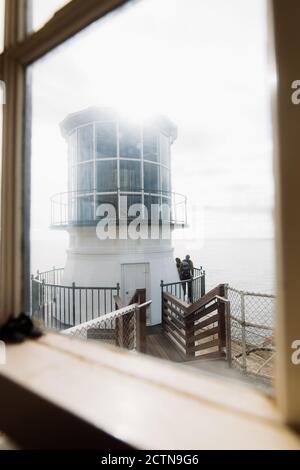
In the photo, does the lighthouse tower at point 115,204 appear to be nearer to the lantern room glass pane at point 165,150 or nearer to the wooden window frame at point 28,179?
the lantern room glass pane at point 165,150

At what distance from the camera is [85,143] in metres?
5.76

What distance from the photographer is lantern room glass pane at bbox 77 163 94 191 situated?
5664 millimetres

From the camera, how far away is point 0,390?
0.62 metres

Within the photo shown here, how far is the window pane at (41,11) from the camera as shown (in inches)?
31.3

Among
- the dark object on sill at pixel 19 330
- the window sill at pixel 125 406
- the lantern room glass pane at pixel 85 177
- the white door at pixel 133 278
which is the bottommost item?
the white door at pixel 133 278

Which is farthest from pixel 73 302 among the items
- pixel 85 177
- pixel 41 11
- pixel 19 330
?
pixel 41 11

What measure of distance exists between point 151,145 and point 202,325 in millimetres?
4166

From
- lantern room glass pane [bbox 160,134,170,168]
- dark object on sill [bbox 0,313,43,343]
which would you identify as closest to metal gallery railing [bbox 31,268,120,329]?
lantern room glass pane [bbox 160,134,170,168]

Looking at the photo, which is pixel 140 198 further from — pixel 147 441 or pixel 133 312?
pixel 147 441

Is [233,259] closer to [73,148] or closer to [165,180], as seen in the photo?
[165,180]

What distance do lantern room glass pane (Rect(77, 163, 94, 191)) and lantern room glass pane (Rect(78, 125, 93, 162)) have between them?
0.18 metres

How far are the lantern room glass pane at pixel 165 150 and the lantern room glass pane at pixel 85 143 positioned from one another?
1.65 metres

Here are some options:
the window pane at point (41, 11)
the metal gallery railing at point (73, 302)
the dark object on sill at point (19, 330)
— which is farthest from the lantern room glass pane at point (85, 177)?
the dark object on sill at point (19, 330)
